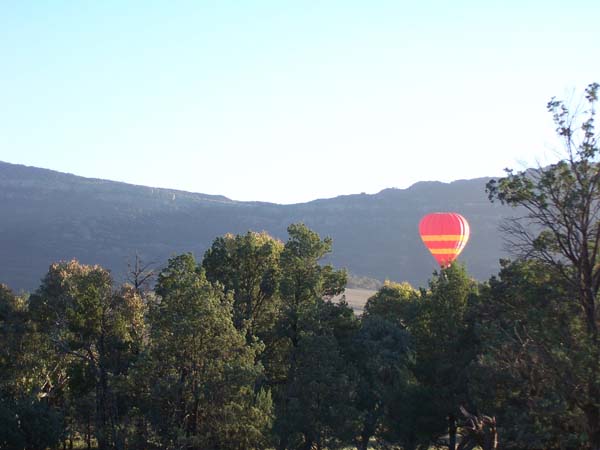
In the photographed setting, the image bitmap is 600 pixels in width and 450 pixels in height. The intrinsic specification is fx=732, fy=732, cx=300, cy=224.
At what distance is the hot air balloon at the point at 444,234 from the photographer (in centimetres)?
8919

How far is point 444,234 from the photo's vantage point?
8900 centimetres

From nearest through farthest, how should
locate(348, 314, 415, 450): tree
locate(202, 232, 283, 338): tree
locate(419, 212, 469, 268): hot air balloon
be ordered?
locate(348, 314, 415, 450): tree < locate(202, 232, 283, 338): tree < locate(419, 212, 469, 268): hot air balloon

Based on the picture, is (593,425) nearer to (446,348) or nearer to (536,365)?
(536,365)

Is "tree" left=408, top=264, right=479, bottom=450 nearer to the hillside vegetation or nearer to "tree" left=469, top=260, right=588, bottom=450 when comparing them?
the hillside vegetation

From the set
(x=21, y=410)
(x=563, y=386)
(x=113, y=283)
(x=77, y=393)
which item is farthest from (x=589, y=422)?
(x=21, y=410)

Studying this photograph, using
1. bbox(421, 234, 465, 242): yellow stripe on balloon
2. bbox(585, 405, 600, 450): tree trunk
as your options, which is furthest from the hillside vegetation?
bbox(421, 234, 465, 242): yellow stripe on balloon

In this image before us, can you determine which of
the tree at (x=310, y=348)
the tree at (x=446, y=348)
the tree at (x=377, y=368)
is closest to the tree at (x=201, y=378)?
the tree at (x=310, y=348)

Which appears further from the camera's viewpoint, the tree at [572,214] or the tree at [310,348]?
the tree at [310,348]

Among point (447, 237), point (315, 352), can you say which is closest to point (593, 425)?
point (315, 352)

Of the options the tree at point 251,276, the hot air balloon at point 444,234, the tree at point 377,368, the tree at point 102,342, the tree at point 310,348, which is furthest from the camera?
the hot air balloon at point 444,234

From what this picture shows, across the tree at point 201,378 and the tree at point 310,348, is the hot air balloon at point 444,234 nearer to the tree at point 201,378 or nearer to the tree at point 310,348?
the tree at point 310,348

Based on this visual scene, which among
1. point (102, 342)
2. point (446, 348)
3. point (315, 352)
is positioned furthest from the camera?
point (315, 352)

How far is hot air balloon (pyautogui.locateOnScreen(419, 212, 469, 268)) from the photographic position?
89.2 metres

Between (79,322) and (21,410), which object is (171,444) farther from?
(21,410)
